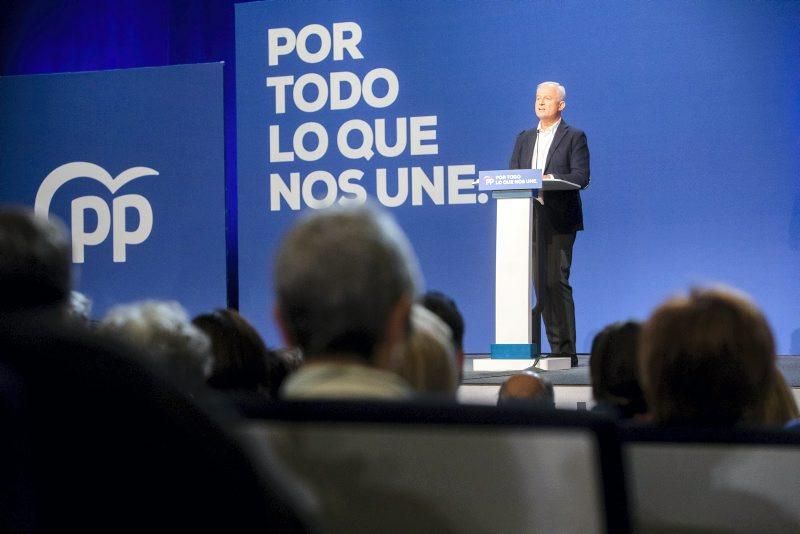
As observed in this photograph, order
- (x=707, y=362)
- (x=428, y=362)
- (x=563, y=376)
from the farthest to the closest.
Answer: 1. (x=563, y=376)
2. (x=428, y=362)
3. (x=707, y=362)

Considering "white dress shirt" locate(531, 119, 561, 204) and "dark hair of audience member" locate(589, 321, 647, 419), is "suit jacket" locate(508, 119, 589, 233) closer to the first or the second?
"white dress shirt" locate(531, 119, 561, 204)

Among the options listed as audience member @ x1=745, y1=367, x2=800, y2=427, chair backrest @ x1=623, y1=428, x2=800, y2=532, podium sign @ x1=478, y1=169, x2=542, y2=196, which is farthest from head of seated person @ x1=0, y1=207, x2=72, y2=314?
podium sign @ x1=478, y1=169, x2=542, y2=196

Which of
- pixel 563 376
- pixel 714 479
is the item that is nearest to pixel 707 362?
pixel 714 479

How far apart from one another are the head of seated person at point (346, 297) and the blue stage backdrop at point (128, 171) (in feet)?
21.2

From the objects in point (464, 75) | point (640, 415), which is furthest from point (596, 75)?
point (640, 415)

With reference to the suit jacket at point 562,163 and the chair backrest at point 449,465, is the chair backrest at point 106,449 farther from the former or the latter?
the suit jacket at point 562,163

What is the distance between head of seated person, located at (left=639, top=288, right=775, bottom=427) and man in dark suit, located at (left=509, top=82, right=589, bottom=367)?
5.17 m

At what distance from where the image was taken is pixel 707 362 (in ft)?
4.14

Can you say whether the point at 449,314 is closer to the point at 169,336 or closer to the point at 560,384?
the point at 169,336

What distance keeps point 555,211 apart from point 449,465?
577 cm

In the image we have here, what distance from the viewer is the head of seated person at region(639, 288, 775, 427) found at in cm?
126

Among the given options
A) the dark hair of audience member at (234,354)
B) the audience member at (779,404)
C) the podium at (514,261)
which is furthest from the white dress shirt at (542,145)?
the audience member at (779,404)

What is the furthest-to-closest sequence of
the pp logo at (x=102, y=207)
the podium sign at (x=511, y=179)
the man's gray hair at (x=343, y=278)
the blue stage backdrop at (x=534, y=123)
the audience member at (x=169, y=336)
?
the pp logo at (x=102, y=207) → the blue stage backdrop at (x=534, y=123) → the podium sign at (x=511, y=179) → the audience member at (x=169, y=336) → the man's gray hair at (x=343, y=278)

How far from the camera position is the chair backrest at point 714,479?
98 centimetres
